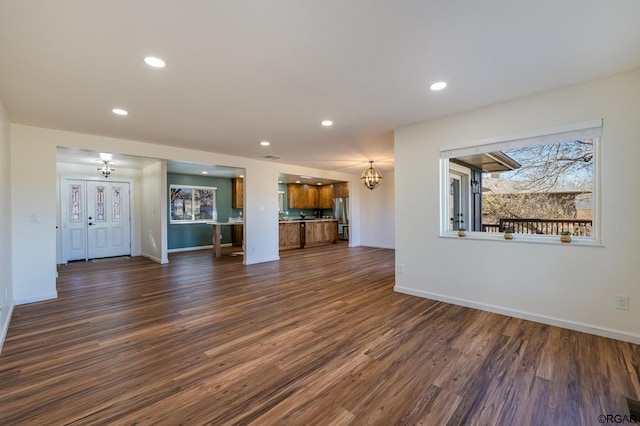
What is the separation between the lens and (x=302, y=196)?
35.2 feet

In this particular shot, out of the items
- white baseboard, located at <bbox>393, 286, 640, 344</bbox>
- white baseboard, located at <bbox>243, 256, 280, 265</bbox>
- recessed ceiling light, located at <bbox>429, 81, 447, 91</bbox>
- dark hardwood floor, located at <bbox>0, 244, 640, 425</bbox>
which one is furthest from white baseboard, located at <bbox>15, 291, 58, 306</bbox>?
recessed ceiling light, located at <bbox>429, 81, 447, 91</bbox>

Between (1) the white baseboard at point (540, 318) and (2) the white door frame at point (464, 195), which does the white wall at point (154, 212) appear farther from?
(2) the white door frame at point (464, 195)

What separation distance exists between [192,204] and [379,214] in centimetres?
599

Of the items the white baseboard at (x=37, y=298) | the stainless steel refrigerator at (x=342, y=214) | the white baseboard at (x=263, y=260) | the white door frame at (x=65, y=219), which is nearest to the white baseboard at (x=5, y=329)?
the white baseboard at (x=37, y=298)

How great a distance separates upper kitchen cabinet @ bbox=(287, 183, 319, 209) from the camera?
34.8ft

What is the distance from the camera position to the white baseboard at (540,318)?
8.53 ft

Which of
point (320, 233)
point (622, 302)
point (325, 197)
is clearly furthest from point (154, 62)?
point (325, 197)

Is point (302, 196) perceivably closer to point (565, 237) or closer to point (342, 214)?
point (342, 214)

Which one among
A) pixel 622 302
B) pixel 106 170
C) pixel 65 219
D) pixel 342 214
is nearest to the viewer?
pixel 622 302

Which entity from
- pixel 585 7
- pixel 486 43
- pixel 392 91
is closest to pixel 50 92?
pixel 392 91

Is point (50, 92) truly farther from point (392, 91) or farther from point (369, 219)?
point (369, 219)

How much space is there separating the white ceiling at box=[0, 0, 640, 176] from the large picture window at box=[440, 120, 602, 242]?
A: 0.55 meters

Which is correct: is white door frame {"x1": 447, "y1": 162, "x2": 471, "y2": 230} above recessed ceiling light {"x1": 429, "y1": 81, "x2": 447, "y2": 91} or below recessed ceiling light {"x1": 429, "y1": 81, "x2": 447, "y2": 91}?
below

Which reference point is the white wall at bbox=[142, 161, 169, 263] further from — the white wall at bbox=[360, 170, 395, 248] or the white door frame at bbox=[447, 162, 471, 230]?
the white door frame at bbox=[447, 162, 471, 230]
